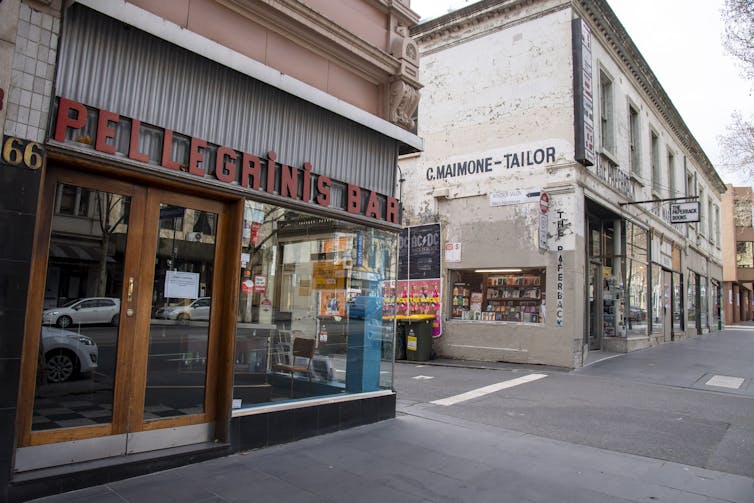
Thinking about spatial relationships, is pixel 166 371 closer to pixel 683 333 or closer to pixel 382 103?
pixel 382 103

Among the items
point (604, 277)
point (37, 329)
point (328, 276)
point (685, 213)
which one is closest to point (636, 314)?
point (604, 277)

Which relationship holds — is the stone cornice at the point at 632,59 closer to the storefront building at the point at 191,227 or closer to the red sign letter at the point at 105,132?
the storefront building at the point at 191,227

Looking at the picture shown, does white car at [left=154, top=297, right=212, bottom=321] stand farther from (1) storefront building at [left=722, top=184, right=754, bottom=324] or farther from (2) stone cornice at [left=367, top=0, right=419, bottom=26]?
(1) storefront building at [left=722, top=184, right=754, bottom=324]

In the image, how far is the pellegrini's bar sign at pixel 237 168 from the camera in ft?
13.4

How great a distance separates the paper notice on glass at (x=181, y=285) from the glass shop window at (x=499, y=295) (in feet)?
31.8

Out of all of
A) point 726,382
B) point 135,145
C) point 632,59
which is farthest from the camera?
point 632,59

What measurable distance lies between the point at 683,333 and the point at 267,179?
22358 millimetres

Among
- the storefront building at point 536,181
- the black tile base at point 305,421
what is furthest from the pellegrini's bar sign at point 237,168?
the storefront building at point 536,181

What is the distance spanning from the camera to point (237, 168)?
203 inches

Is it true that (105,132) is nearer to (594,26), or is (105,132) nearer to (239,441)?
(239,441)

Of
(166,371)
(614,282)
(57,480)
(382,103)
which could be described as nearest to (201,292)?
(166,371)

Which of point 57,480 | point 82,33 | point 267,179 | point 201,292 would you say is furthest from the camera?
point 267,179

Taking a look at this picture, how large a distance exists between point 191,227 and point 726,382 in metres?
10.9

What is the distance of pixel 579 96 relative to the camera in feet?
40.5
